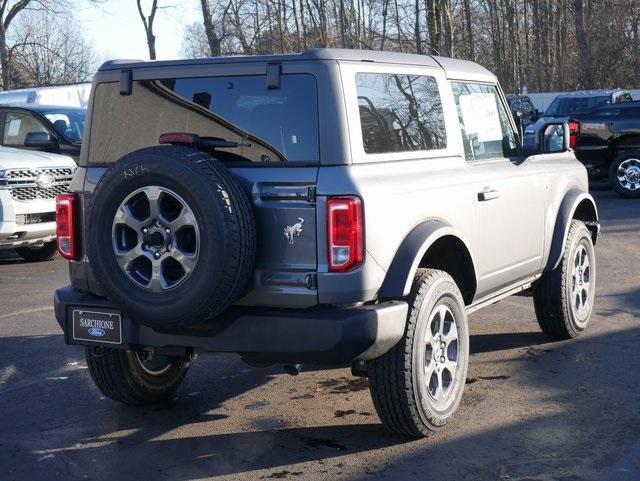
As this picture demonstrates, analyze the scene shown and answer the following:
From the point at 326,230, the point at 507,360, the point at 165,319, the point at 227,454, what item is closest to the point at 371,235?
the point at 326,230

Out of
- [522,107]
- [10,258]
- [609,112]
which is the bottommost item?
[10,258]

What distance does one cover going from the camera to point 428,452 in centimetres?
497

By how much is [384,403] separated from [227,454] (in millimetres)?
823

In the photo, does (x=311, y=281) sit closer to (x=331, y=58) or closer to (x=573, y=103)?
(x=331, y=58)

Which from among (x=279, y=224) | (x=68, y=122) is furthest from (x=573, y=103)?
(x=279, y=224)

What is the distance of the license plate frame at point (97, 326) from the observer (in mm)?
4992

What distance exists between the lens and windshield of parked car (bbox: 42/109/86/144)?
13.6m

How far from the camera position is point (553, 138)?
6.98 metres

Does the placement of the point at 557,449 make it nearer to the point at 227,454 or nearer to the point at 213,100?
the point at 227,454

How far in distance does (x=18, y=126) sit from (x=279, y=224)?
975 centimetres

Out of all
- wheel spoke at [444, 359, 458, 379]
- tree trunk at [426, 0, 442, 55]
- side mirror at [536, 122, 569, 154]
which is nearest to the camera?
wheel spoke at [444, 359, 458, 379]

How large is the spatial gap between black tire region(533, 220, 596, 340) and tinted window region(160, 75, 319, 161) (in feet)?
9.52

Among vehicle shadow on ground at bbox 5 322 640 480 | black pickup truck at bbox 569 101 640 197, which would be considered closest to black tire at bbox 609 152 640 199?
black pickup truck at bbox 569 101 640 197

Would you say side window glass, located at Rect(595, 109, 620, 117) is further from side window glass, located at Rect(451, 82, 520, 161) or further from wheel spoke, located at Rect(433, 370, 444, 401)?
wheel spoke, located at Rect(433, 370, 444, 401)
